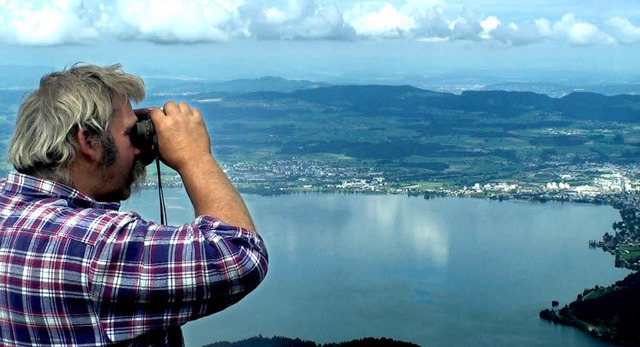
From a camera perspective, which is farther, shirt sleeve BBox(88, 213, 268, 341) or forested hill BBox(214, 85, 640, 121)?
forested hill BBox(214, 85, 640, 121)

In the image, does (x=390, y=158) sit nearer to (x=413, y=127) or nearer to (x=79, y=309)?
(x=413, y=127)

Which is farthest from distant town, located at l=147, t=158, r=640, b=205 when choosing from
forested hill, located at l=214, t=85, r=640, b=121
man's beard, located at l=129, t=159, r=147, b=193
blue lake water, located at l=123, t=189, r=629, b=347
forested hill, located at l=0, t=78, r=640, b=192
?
man's beard, located at l=129, t=159, r=147, b=193

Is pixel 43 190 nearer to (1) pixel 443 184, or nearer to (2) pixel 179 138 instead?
(2) pixel 179 138

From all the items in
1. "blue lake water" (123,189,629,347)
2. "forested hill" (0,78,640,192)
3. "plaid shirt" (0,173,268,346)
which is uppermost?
"plaid shirt" (0,173,268,346)

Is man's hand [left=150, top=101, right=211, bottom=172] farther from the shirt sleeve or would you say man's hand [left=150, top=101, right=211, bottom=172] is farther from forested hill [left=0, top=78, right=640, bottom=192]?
forested hill [left=0, top=78, right=640, bottom=192]

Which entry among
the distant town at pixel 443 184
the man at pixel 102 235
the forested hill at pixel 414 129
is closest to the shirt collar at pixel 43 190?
the man at pixel 102 235

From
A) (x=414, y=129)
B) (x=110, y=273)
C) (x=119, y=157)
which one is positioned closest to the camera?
(x=110, y=273)

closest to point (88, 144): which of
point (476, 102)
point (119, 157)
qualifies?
point (119, 157)
